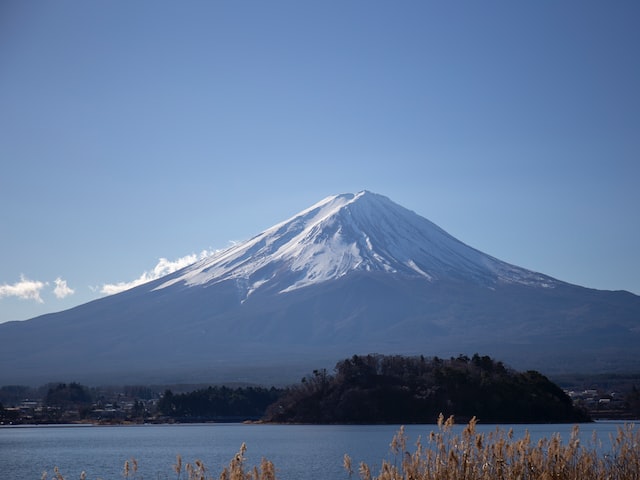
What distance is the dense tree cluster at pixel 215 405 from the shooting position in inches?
2618

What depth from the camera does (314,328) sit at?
14125 cm

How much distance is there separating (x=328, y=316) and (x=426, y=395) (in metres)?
88.6

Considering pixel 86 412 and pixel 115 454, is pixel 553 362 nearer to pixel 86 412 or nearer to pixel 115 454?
pixel 86 412

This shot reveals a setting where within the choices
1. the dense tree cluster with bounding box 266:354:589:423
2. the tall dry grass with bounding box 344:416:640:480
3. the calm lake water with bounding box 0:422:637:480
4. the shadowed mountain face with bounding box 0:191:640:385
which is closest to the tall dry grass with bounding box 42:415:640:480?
the tall dry grass with bounding box 344:416:640:480

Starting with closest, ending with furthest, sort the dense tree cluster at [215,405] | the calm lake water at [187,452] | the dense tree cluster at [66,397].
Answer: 1. the calm lake water at [187,452]
2. the dense tree cluster at [215,405]
3. the dense tree cluster at [66,397]

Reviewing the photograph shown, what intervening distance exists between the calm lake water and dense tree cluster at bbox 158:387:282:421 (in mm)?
14966

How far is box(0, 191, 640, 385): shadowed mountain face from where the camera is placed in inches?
4577

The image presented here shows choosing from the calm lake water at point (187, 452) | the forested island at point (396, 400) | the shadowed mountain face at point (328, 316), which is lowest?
the calm lake water at point (187, 452)

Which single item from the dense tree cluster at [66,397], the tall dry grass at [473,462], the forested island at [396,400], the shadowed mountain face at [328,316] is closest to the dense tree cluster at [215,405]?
the forested island at [396,400]

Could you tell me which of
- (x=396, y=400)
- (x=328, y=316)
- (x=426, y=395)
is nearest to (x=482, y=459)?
(x=426, y=395)

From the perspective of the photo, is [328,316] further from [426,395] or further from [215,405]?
[426,395]

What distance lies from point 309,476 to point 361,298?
12201 cm

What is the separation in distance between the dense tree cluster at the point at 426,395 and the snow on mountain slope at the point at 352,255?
294 feet

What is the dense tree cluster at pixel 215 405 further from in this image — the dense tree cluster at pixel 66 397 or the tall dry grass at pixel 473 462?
the tall dry grass at pixel 473 462
